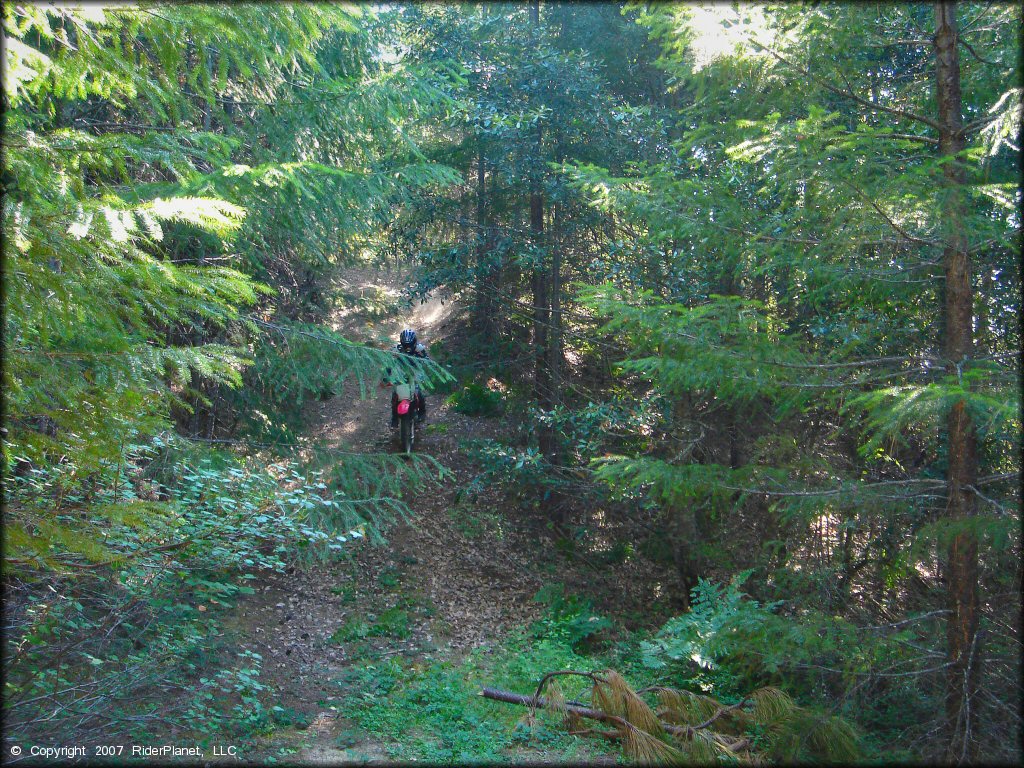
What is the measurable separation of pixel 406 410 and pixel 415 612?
3.36 metres

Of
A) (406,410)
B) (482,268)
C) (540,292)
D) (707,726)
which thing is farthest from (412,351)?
(707,726)

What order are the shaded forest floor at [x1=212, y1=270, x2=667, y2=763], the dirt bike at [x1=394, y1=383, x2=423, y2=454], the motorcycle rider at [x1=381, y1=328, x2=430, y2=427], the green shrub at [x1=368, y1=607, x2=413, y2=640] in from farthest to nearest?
1. the dirt bike at [x1=394, y1=383, x2=423, y2=454]
2. the motorcycle rider at [x1=381, y1=328, x2=430, y2=427]
3. the green shrub at [x1=368, y1=607, x2=413, y2=640]
4. the shaded forest floor at [x1=212, y1=270, x2=667, y2=763]

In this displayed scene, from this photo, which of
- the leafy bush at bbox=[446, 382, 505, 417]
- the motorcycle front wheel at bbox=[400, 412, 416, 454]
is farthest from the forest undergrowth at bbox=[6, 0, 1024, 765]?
the leafy bush at bbox=[446, 382, 505, 417]

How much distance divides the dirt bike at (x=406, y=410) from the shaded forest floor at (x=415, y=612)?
114cm

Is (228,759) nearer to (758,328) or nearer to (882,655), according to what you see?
(882,655)

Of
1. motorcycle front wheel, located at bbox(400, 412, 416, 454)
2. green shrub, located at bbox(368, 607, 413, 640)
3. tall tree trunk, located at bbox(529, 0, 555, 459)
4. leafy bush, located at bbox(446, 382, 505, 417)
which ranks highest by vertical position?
tall tree trunk, located at bbox(529, 0, 555, 459)

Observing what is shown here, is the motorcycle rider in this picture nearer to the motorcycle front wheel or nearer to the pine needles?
the motorcycle front wheel

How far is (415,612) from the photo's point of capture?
10008 millimetres

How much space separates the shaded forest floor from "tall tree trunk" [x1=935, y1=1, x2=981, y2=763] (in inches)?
113

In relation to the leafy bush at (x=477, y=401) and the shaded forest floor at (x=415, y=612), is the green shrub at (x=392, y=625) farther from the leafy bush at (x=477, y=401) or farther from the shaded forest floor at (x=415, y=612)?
the leafy bush at (x=477, y=401)

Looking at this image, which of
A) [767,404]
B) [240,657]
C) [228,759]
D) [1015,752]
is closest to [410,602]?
[240,657]

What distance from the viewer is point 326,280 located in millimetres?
13992

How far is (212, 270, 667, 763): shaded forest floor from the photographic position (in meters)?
6.48

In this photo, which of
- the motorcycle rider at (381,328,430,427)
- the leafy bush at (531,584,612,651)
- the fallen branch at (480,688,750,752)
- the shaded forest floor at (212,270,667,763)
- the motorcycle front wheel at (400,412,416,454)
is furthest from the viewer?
the motorcycle front wheel at (400,412,416,454)
